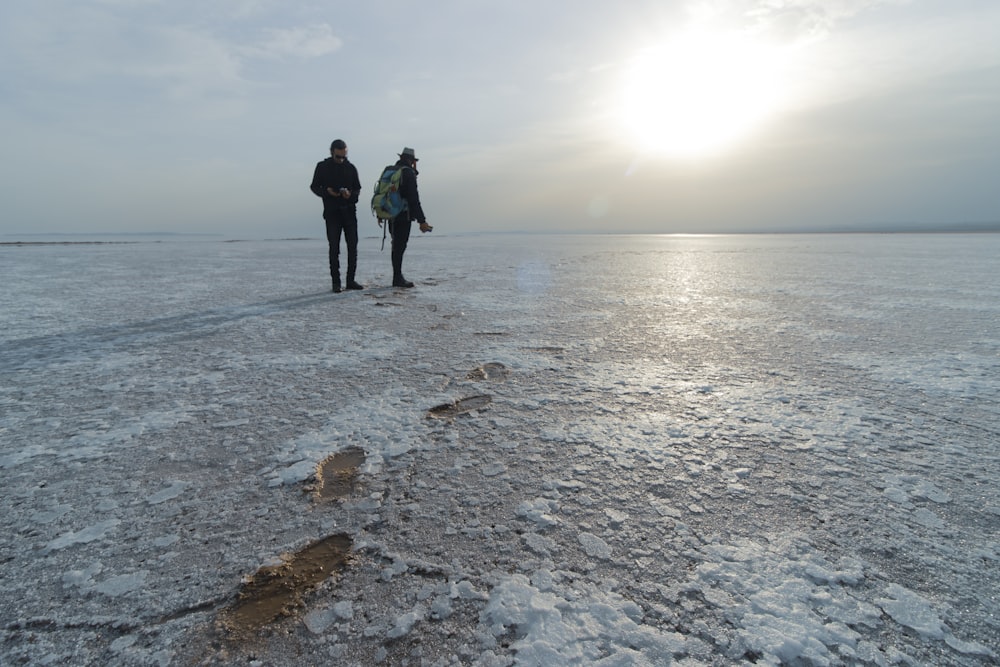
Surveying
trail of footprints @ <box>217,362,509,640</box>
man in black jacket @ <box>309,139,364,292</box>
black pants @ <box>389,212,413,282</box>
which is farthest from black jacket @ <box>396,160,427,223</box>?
trail of footprints @ <box>217,362,509,640</box>

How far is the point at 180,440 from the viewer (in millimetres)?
1679

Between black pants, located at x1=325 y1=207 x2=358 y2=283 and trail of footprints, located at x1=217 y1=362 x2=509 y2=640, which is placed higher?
black pants, located at x1=325 y1=207 x2=358 y2=283

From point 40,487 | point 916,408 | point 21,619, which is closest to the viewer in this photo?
point 21,619

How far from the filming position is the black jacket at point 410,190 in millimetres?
5289

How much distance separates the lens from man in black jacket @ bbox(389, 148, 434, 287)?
5.30 meters

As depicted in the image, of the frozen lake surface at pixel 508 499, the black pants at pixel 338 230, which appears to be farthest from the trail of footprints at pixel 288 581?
the black pants at pixel 338 230

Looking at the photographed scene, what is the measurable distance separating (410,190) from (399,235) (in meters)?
0.55

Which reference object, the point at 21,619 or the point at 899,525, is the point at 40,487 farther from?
the point at 899,525

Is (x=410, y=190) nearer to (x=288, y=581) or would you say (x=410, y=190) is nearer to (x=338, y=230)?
(x=338, y=230)

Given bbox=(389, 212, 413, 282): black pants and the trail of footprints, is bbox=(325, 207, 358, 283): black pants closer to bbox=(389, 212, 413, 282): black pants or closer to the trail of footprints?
bbox=(389, 212, 413, 282): black pants

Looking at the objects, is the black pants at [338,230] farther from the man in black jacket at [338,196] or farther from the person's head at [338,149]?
the person's head at [338,149]

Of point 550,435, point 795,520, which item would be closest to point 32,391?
point 550,435

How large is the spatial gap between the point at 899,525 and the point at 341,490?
1491 millimetres

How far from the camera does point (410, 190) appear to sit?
17.5ft
